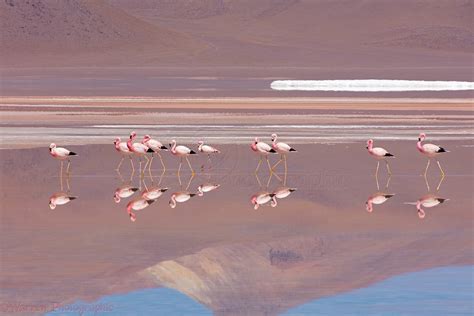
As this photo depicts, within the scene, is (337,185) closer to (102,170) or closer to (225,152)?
(102,170)

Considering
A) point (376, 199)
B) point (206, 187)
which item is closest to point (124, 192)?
point (206, 187)

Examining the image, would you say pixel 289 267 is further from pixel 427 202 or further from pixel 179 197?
pixel 179 197

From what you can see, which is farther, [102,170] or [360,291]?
[102,170]

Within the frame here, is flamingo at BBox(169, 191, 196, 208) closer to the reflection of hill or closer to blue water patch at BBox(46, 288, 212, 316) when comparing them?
the reflection of hill

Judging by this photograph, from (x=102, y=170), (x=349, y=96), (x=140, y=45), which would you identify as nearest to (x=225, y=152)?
(x=102, y=170)

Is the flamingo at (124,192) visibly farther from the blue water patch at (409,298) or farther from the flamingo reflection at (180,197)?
the blue water patch at (409,298)

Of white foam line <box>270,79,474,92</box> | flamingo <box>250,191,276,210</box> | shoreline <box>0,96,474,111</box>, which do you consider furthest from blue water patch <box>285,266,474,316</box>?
white foam line <box>270,79,474,92</box>
